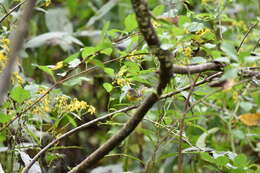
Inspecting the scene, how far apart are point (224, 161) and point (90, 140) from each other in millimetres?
1579

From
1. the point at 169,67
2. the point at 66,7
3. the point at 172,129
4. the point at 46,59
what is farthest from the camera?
the point at 66,7

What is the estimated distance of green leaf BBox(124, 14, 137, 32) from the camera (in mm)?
783

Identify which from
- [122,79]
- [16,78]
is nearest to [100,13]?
[16,78]

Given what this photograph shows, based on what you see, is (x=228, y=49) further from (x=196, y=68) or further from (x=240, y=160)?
(x=240, y=160)

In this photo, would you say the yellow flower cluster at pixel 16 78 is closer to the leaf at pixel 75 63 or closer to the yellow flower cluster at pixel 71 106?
the yellow flower cluster at pixel 71 106

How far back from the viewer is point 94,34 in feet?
6.52

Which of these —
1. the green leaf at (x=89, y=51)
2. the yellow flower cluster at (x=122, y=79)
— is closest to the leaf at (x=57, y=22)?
the yellow flower cluster at (x=122, y=79)

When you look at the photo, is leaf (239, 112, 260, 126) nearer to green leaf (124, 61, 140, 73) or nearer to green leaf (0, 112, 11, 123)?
green leaf (124, 61, 140, 73)

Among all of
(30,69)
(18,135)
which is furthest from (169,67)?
(30,69)

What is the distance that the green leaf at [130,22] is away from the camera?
78 cm

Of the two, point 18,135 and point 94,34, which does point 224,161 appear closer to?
point 18,135

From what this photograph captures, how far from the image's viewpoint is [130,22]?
31.0 inches

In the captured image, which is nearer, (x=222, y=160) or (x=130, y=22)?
(x=130, y=22)

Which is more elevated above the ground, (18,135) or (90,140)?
(18,135)
